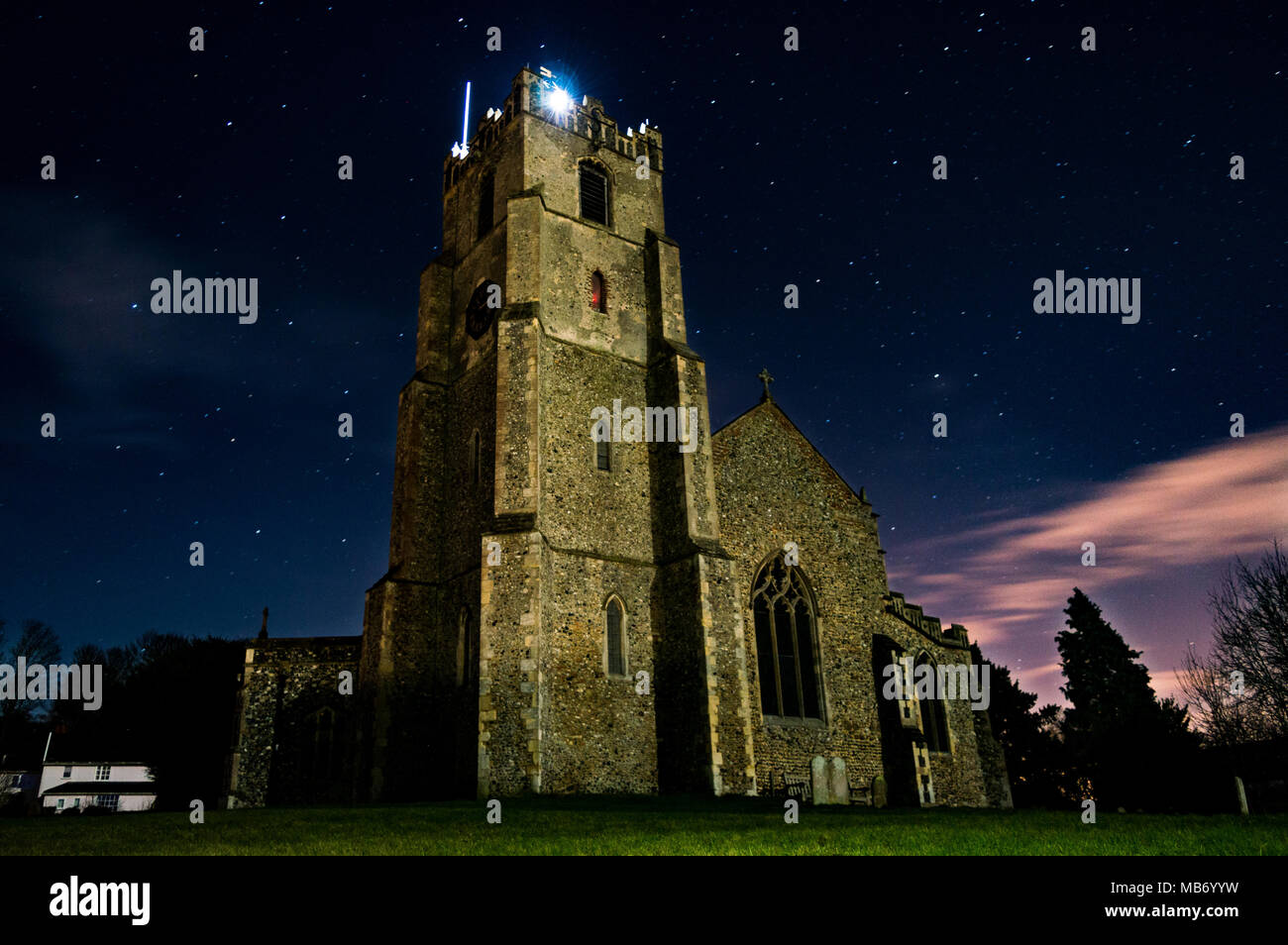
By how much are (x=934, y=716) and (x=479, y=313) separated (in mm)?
18432

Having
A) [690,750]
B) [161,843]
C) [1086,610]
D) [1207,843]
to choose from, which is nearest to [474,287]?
[690,750]

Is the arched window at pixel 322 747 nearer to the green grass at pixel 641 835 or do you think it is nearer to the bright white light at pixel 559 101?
the green grass at pixel 641 835

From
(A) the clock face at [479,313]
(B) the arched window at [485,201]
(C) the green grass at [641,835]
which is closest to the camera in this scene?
(C) the green grass at [641,835]

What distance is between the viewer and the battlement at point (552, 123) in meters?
25.9

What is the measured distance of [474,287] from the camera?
82.3 ft

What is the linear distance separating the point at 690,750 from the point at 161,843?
39.9 feet

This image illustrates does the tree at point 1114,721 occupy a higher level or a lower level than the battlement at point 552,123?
lower

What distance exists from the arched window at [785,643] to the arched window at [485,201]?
1369 centimetres

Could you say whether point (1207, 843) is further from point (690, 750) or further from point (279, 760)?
point (279, 760)

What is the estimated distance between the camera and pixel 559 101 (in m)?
26.5

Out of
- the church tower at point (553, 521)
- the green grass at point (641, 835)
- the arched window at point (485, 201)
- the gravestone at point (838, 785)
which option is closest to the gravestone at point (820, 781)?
the gravestone at point (838, 785)

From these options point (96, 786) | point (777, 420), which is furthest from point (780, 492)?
point (96, 786)

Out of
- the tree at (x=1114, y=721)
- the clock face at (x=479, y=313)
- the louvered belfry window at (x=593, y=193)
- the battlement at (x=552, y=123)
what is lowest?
the tree at (x=1114, y=721)

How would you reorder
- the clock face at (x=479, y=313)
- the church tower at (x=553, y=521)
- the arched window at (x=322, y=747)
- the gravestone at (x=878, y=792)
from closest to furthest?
the gravestone at (x=878, y=792) < the church tower at (x=553, y=521) < the arched window at (x=322, y=747) < the clock face at (x=479, y=313)
